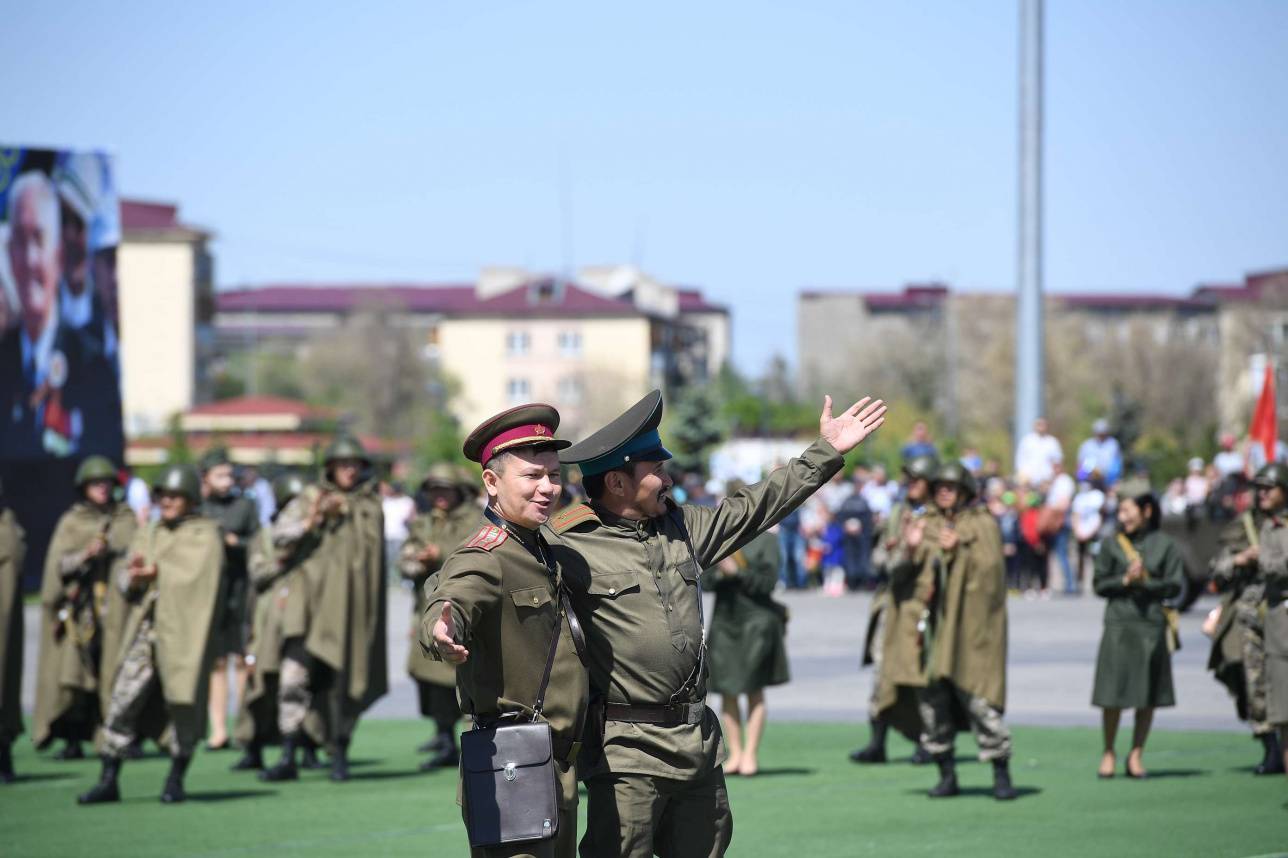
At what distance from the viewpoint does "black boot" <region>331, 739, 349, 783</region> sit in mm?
13430

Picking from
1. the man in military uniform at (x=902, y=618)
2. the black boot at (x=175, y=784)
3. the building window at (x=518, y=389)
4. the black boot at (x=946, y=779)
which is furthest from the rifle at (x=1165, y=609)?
the building window at (x=518, y=389)

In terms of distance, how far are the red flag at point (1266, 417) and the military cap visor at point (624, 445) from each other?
59.9 feet

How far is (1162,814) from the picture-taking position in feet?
36.5

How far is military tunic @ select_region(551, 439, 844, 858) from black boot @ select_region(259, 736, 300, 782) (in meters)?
7.32

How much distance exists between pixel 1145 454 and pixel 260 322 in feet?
374

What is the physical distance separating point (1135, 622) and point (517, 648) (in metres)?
7.42

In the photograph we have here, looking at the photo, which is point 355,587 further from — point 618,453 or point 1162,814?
point 618,453

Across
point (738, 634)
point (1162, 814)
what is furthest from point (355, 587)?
point (1162, 814)

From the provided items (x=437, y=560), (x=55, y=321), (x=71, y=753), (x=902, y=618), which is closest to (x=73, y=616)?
(x=71, y=753)

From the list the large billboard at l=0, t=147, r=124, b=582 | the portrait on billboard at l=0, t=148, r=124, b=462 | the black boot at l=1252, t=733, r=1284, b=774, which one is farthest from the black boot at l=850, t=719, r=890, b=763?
the portrait on billboard at l=0, t=148, r=124, b=462

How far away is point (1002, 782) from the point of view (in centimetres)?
1190

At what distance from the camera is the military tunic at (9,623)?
13.6 m

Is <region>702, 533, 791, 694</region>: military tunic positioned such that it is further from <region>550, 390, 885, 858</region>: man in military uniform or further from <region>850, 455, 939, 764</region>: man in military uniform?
<region>550, 390, 885, 858</region>: man in military uniform

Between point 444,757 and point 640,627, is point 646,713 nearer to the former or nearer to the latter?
point 640,627
